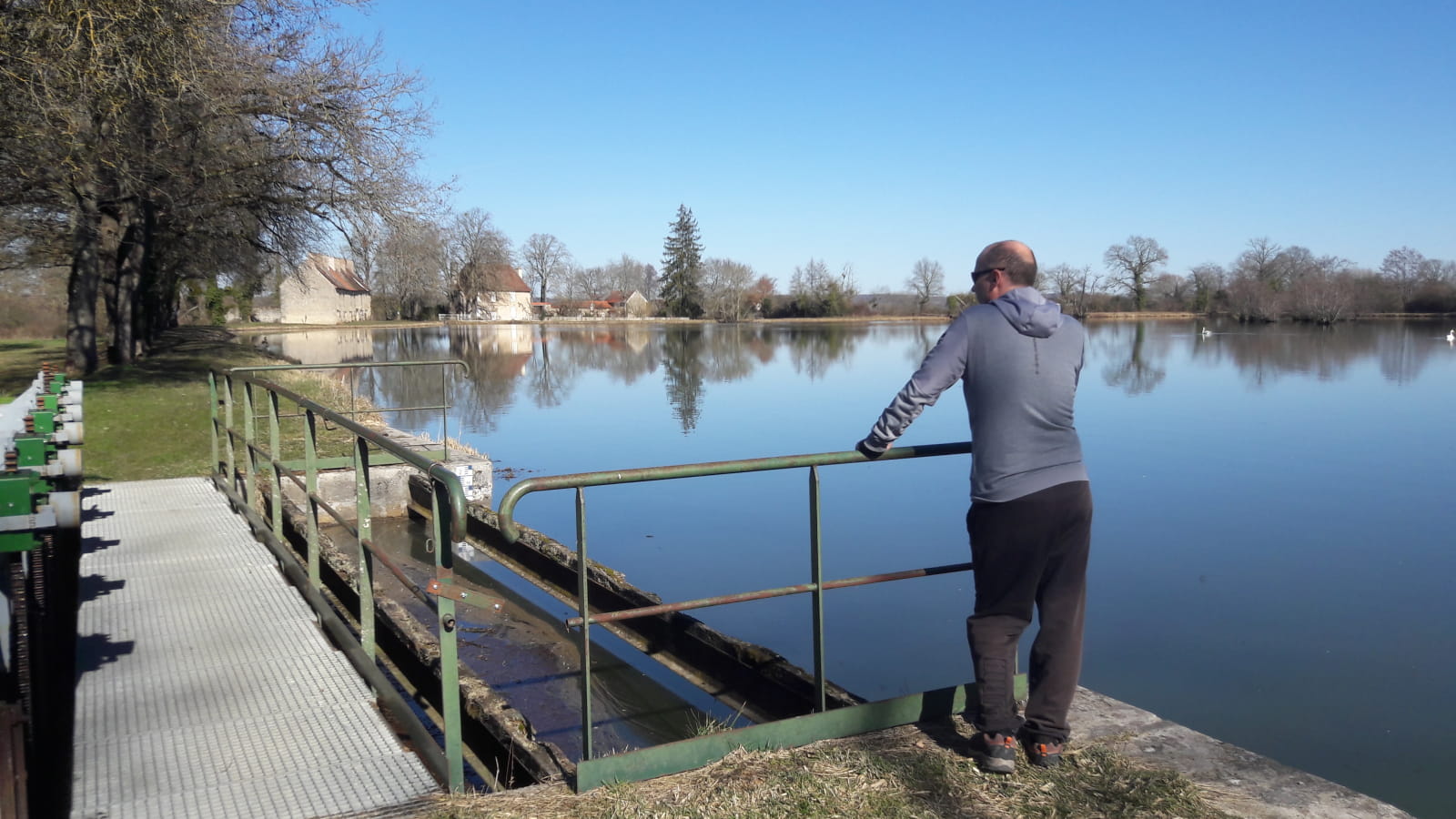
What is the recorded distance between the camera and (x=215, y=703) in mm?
4102

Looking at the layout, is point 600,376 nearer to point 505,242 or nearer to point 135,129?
point 135,129

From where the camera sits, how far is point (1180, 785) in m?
3.22

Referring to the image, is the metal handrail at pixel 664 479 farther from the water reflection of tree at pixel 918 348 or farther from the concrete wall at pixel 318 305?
the concrete wall at pixel 318 305

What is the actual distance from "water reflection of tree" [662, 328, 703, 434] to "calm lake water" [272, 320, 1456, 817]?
0.29 metres

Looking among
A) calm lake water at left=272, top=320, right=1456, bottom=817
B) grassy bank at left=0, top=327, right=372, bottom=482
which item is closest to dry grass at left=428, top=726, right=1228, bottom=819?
calm lake water at left=272, top=320, right=1456, bottom=817

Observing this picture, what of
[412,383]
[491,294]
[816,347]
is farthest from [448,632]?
[491,294]

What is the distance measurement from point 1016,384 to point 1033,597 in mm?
712

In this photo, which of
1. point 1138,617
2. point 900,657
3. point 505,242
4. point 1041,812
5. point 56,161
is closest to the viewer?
point 1041,812

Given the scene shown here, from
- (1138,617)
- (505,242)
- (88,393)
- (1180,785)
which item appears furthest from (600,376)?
(505,242)

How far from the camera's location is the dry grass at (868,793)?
3.08 meters

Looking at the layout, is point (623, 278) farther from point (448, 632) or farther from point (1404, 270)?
point (448, 632)

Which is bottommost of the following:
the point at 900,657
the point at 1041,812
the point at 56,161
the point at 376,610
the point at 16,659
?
the point at 900,657

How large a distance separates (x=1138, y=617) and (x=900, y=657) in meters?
2.24

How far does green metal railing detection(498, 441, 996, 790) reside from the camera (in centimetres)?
323
